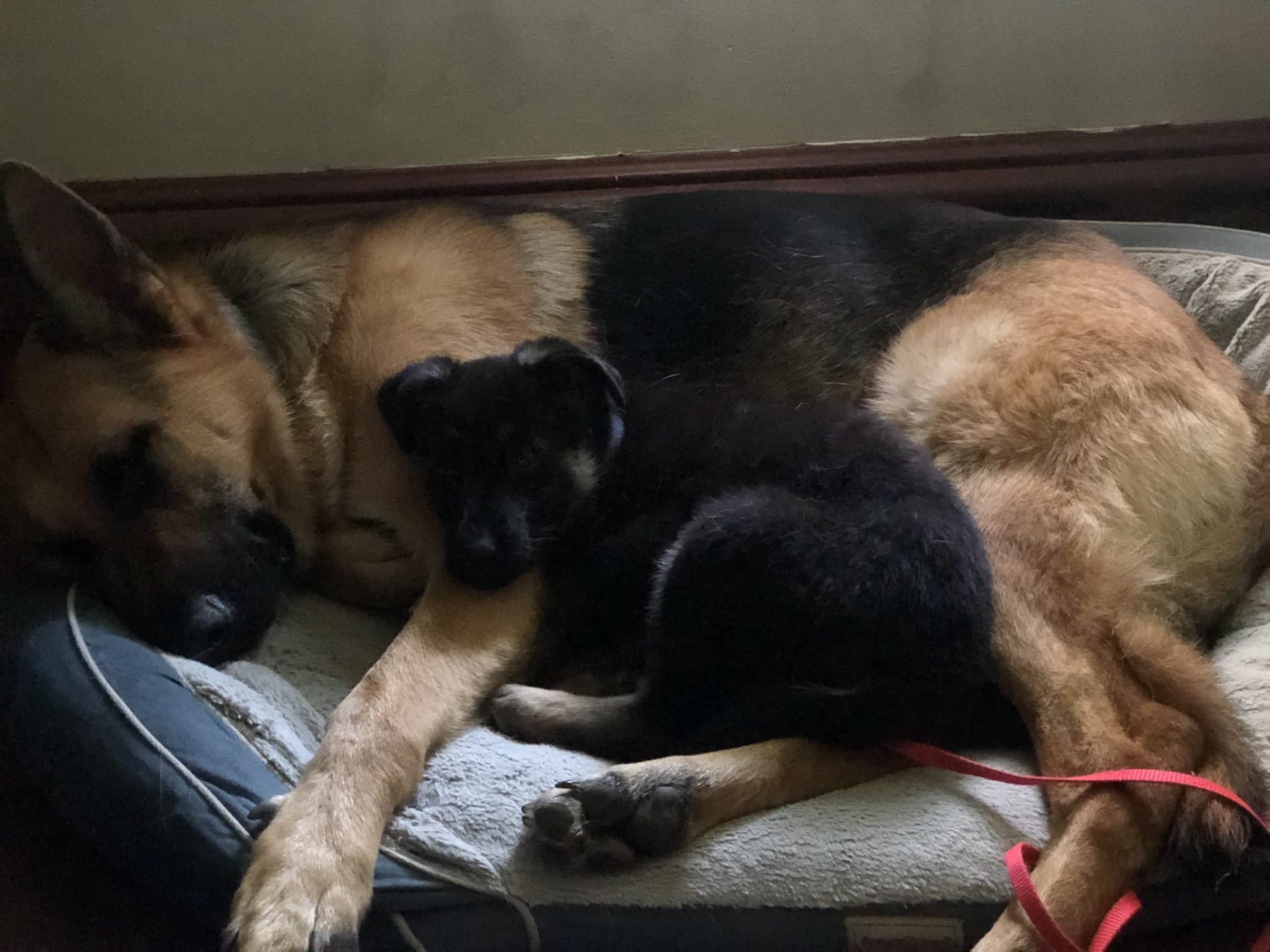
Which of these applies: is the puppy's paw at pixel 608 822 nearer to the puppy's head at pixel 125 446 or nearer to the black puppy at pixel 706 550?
the black puppy at pixel 706 550

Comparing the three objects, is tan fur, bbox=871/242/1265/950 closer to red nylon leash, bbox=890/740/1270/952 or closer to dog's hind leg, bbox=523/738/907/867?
red nylon leash, bbox=890/740/1270/952

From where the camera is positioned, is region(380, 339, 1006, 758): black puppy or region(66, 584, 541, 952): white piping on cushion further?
region(380, 339, 1006, 758): black puppy

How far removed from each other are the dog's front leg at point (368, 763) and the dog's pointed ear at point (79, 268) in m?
0.76

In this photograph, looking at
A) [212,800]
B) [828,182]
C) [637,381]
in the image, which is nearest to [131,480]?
[212,800]

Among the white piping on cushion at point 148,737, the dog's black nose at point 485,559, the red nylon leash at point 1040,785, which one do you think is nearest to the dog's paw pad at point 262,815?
the white piping on cushion at point 148,737

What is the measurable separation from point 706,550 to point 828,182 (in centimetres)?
165

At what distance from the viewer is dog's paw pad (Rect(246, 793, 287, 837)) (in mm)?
1476

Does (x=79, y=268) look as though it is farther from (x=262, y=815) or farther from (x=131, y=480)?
(x=262, y=815)

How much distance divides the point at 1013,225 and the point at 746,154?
884mm

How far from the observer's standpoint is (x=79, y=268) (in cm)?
184

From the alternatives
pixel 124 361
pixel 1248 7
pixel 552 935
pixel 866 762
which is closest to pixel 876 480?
pixel 866 762

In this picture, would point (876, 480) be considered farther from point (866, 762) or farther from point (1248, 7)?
point (1248, 7)

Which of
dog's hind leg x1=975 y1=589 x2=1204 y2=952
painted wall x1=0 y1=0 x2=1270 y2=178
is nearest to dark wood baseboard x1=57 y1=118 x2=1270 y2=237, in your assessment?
painted wall x1=0 y1=0 x2=1270 y2=178

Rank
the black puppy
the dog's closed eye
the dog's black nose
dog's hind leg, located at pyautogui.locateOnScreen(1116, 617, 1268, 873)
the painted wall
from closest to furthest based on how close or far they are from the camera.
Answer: dog's hind leg, located at pyautogui.locateOnScreen(1116, 617, 1268, 873), the black puppy, the dog's black nose, the dog's closed eye, the painted wall
